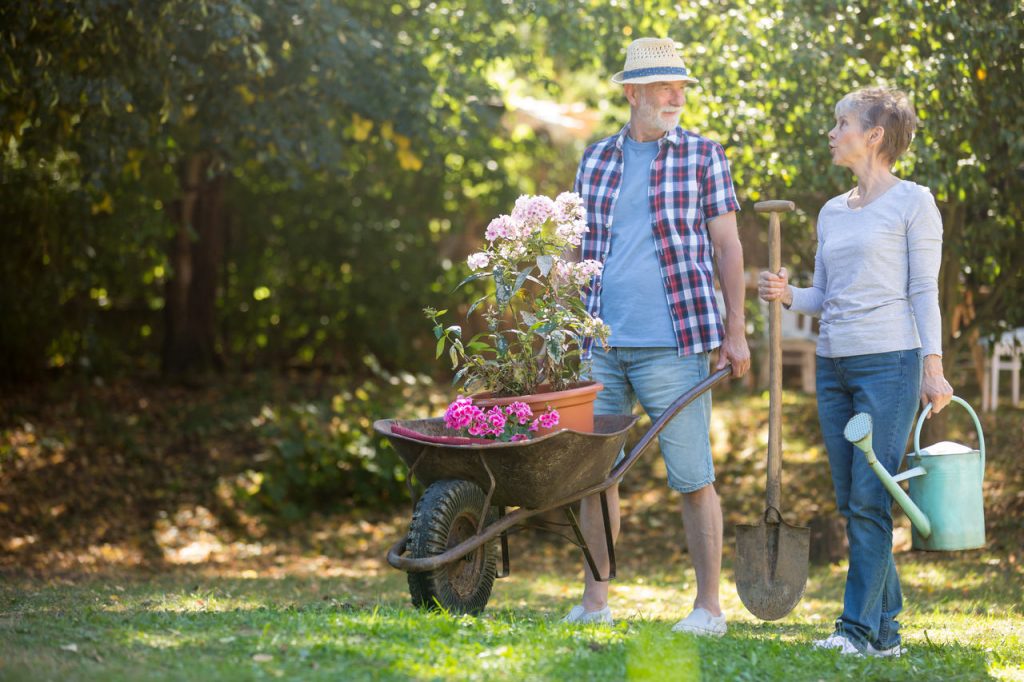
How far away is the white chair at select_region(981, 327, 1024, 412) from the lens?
7195 mm

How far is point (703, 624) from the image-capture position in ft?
13.1

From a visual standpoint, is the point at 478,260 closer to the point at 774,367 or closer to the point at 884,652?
the point at 774,367

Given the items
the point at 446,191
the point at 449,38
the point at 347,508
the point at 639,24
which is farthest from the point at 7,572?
the point at 446,191

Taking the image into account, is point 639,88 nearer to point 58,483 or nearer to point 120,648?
point 120,648

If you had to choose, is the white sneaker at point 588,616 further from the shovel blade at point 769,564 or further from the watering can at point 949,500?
the watering can at point 949,500

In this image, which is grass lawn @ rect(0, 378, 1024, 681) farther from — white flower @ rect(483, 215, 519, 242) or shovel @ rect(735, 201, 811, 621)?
white flower @ rect(483, 215, 519, 242)

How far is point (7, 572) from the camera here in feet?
21.7

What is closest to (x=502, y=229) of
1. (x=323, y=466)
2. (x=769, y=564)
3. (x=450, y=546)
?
(x=450, y=546)

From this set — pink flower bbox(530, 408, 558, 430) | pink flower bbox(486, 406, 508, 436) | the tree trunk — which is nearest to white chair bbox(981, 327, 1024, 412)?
pink flower bbox(530, 408, 558, 430)

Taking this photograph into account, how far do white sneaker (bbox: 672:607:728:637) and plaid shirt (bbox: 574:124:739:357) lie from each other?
0.92 meters

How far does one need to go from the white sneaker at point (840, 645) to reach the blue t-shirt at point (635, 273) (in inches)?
43.7

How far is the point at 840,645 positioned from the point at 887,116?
5.64 feet

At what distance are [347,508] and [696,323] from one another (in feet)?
17.6

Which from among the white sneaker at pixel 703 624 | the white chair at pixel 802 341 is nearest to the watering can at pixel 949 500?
the white sneaker at pixel 703 624
